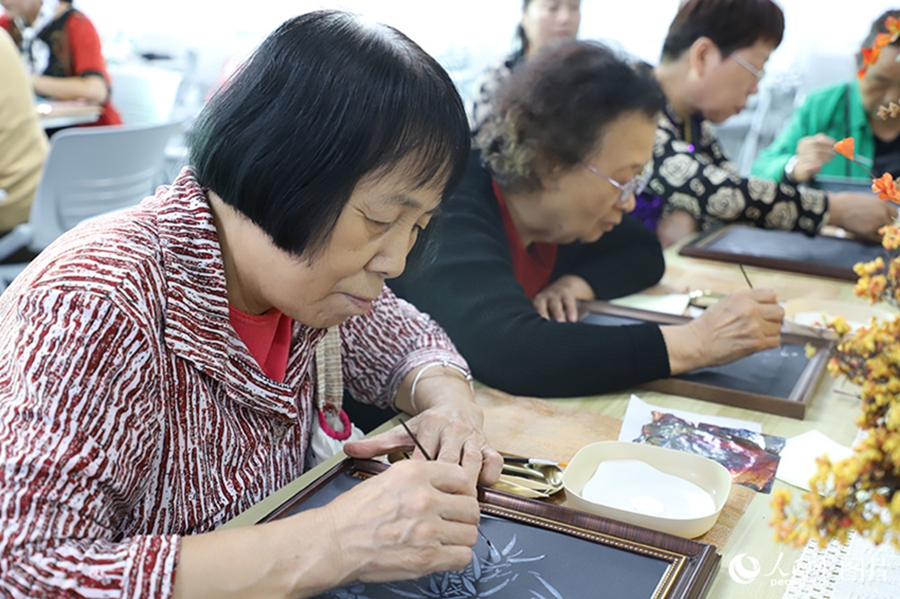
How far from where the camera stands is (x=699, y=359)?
1.53 metres

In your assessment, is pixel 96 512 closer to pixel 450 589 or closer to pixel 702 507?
pixel 450 589

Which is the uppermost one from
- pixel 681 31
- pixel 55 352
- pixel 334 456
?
pixel 681 31

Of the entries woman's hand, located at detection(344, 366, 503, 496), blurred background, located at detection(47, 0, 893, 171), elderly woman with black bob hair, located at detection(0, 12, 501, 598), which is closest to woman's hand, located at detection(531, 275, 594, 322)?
woman's hand, located at detection(344, 366, 503, 496)

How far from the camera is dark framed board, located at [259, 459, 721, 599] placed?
0.88m

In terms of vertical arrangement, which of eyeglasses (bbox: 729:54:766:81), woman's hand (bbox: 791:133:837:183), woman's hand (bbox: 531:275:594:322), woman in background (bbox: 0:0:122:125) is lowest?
woman in background (bbox: 0:0:122:125)

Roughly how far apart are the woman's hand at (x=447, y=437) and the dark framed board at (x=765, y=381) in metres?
0.43

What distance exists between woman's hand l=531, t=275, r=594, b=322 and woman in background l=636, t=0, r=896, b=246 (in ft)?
2.39

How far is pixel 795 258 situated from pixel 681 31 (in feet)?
2.58

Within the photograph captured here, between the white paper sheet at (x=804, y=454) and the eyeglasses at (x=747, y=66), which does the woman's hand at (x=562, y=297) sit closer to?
the white paper sheet at (x=804, y=454)

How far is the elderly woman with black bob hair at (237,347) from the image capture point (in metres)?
0.79

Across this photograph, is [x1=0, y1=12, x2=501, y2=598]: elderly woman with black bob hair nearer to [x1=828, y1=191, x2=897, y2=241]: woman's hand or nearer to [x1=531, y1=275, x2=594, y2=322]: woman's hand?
[x1=531, y1=275, x2=594, y2=322]: woman's hand

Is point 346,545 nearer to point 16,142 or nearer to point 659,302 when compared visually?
point 659,302

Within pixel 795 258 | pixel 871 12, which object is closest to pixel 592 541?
pixel 795 258

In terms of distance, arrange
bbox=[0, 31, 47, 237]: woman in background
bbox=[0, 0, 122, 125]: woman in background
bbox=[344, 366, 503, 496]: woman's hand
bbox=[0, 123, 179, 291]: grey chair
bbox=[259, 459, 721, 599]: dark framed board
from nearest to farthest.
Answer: bbox=[259, 459, 721, 599]: dark framed board, bbox=[344, 366, 503, 496]: woman's hand, bbox=[0, 123, 179, 291]: grey chair, bbox=[0, 31, 47, 237]: woman in background, bbox=[0, 0, 122, 125]: woman in background
